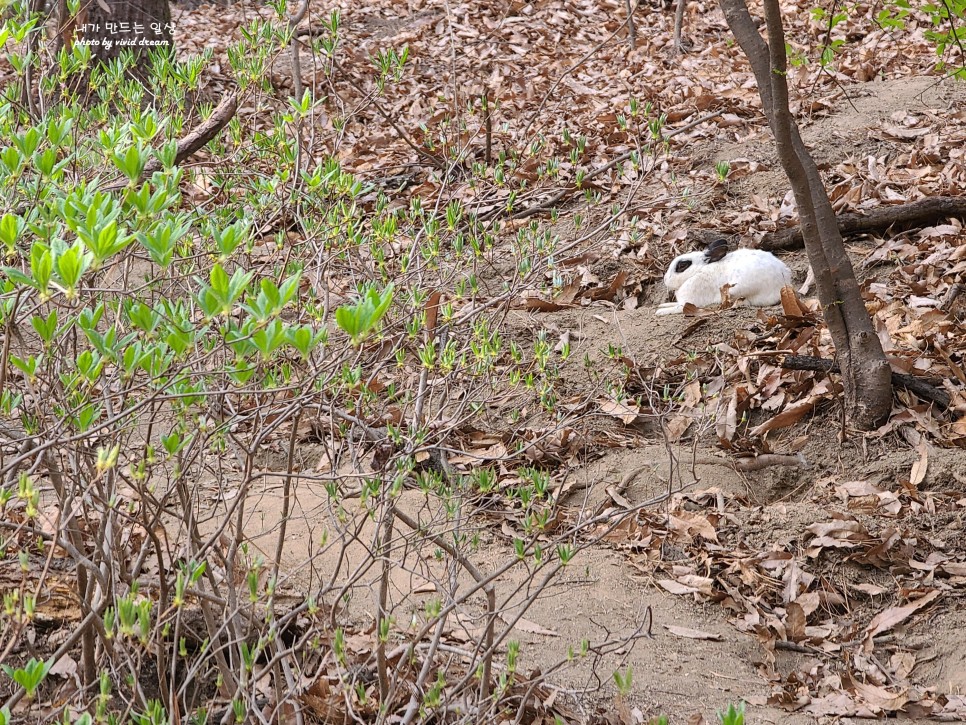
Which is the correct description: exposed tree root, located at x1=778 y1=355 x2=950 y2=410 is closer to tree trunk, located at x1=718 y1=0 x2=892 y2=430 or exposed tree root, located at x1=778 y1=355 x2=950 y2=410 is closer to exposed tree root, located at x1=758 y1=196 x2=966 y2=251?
tree trunk, located at x1=718 y1=0 x2=892 y2=430

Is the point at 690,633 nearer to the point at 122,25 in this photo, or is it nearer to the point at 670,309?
the point at 670,309

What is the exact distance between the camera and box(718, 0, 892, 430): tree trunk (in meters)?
4.06

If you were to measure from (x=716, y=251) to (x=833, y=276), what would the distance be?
1.24 metres

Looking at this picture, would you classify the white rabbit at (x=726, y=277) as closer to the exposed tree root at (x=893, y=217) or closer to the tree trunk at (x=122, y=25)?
the exposed tree root at (x=893, y=217)

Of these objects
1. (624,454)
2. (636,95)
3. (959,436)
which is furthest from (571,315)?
(636,95)

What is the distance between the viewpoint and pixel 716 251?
5418 millimetres

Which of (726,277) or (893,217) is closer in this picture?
(726,277)

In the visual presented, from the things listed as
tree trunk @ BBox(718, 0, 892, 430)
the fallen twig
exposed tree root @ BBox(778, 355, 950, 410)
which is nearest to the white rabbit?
exposed tree root @ BBox(778, 355, 950, 410)

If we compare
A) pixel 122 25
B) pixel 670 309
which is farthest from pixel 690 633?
pixel 122 25

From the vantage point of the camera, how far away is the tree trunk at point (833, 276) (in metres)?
4.06

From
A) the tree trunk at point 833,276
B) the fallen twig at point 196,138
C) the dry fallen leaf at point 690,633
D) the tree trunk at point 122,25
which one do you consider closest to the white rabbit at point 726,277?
the tree trunk at point 833,276

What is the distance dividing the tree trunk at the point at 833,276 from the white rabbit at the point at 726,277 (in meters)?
0.99

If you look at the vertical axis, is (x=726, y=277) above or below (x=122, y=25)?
below

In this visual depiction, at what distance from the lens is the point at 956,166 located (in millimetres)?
6062
